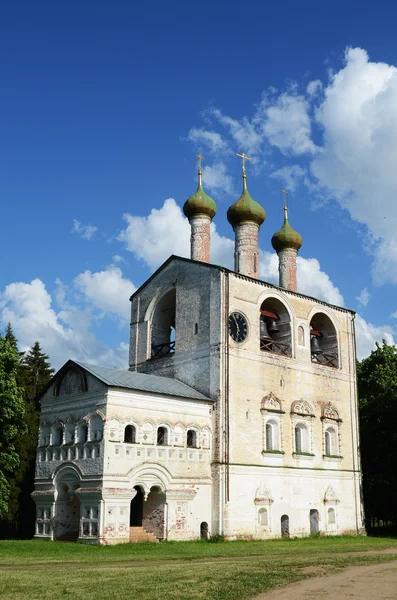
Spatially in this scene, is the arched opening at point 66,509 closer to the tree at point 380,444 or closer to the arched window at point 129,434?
the arched window at point 129,434

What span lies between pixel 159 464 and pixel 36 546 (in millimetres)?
4668

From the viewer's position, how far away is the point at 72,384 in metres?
23.1

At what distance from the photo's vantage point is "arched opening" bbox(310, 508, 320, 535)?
2609 centimetres

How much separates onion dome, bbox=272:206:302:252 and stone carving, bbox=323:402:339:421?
7323 millimetres

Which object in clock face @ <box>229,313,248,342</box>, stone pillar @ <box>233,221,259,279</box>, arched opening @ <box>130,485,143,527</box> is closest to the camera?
arched opening @ <box>130,485,143,527</box>

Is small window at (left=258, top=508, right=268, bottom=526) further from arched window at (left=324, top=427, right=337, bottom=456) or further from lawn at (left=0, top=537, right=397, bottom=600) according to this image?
arched window at (left=324, top=427, right=337, bottom=456)

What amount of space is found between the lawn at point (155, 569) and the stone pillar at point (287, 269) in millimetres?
12455

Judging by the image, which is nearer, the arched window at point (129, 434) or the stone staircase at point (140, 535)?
the stone staircase at point (140, 535)

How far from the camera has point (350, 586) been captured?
10680mm

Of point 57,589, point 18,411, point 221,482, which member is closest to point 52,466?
point 18,411

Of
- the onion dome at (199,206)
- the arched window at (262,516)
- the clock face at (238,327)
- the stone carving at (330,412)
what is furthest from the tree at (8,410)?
the stone carving at (330,412)

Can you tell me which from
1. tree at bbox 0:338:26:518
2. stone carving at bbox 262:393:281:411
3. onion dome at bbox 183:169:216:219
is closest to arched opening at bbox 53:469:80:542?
tree at bbox 0:338:26:518

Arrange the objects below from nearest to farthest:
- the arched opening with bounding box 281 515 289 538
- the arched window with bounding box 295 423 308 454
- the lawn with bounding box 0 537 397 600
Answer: the lawn with bounding box 0 537 397 600 → the arched opening with bounding box 281 515 289 538 → the arched window with bounding box 295 423 308 454

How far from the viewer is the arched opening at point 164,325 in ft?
90.5
